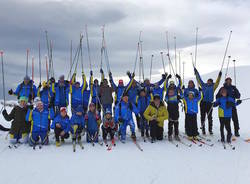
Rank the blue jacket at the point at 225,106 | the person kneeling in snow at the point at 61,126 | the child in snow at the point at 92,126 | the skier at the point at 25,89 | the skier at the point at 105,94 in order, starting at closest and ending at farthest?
1. the person kneeling in snow at the point at 61,126
2. the child in snow at the point at 92,126
3. the blue jacket at the point at 225,106
4. the skier at the point at 25,89
5. the skier at the point at 105,94

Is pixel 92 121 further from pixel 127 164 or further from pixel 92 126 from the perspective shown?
pixel 127 164

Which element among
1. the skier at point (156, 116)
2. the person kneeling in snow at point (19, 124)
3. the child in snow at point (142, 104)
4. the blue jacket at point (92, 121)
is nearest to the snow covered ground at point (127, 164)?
the person kneeling in snow at point (19, 124)

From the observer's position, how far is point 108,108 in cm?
1111

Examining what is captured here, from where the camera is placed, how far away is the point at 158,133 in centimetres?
1002

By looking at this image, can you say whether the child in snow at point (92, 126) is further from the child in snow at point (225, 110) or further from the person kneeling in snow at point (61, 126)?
the child in snow at point (225, 110)

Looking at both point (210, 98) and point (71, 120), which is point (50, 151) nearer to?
point (71, 120)

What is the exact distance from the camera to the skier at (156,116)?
9867 mm

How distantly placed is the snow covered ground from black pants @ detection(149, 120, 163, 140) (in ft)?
1.93

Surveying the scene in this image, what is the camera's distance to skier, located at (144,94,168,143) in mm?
9867

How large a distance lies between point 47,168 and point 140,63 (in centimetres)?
794

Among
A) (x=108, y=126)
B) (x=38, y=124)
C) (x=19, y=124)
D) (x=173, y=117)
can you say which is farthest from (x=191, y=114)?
(x=19, y=124)

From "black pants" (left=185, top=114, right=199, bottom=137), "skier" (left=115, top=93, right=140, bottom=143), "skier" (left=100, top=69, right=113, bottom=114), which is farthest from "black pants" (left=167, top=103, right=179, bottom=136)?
"skier" (left=100, top=69, right=113, bottom=114)

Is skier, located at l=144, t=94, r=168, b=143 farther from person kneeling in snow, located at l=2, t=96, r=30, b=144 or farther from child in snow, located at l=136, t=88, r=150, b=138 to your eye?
person kneeling in snow, located at l=2, t=96, r=30, b=144

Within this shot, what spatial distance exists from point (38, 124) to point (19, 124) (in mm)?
716
